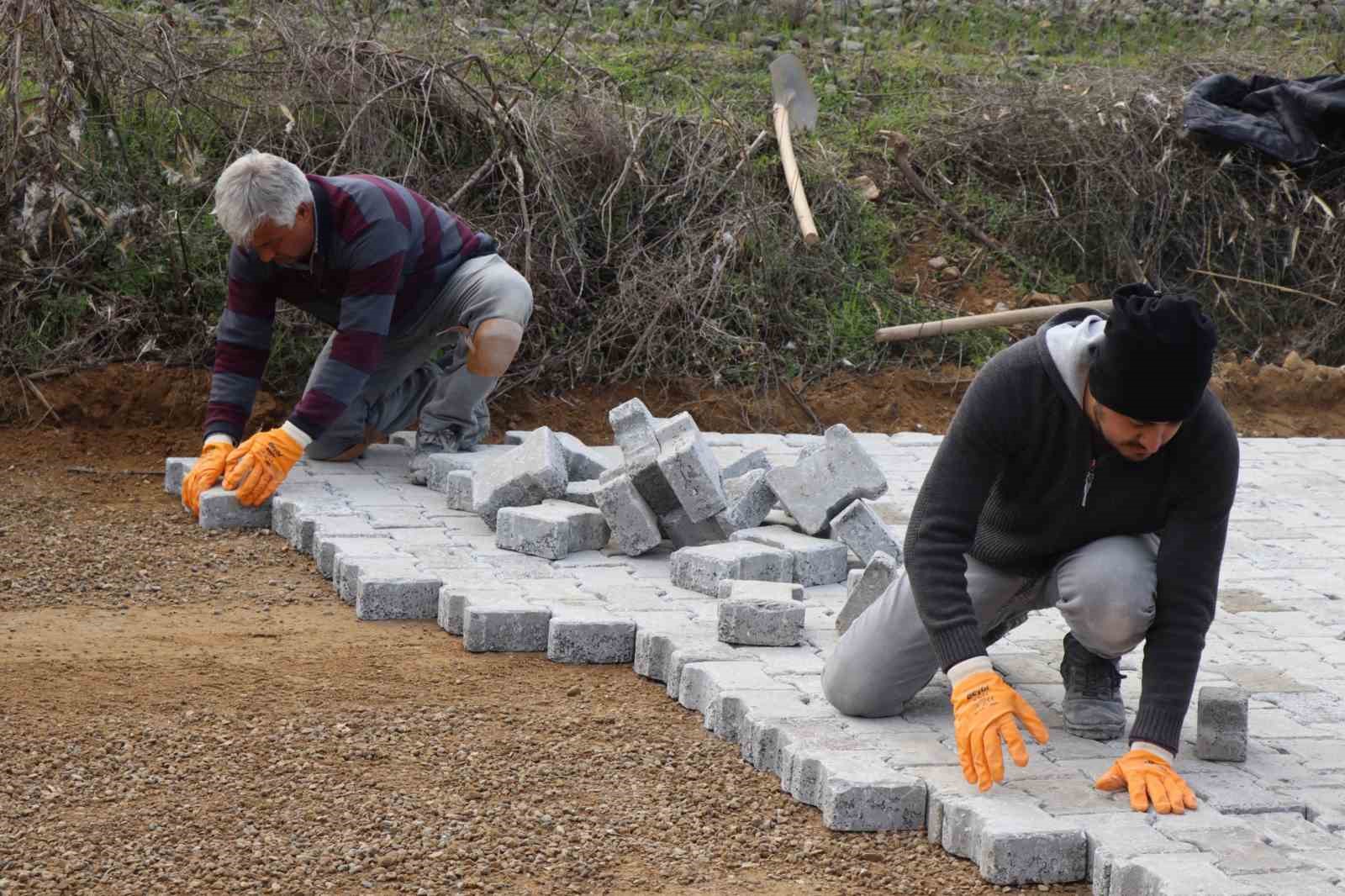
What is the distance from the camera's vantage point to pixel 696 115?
32.6 ft

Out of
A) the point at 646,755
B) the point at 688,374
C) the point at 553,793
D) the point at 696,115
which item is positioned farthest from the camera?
the point at 696,115

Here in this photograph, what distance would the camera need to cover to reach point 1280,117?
34.3 feet

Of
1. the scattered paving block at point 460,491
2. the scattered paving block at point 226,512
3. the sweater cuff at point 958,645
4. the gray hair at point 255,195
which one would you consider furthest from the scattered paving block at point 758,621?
the scattered paving block at point 226,512

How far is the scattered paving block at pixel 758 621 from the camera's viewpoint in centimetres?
464

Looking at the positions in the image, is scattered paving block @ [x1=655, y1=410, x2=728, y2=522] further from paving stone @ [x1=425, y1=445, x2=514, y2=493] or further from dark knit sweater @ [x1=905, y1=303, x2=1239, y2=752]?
dark knit sweater @ [x1=905, y1=303, x2=1239, y2=752]

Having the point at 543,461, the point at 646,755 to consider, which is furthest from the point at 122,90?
the point at 646,755

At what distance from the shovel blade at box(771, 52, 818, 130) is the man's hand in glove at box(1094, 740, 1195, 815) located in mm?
7359

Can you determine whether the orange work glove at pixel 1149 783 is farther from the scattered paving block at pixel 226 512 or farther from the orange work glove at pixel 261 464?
the scattered paving block at pixel 226 512

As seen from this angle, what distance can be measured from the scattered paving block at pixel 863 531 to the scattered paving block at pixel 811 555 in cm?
5

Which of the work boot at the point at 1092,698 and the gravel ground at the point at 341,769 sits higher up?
the work boot at the point at 1092,698

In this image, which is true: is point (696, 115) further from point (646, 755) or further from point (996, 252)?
point (646, 755)

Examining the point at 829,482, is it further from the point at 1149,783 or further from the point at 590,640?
the point at 1149,783

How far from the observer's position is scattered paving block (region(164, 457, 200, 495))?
668 cm

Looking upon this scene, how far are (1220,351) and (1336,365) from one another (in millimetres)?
877
